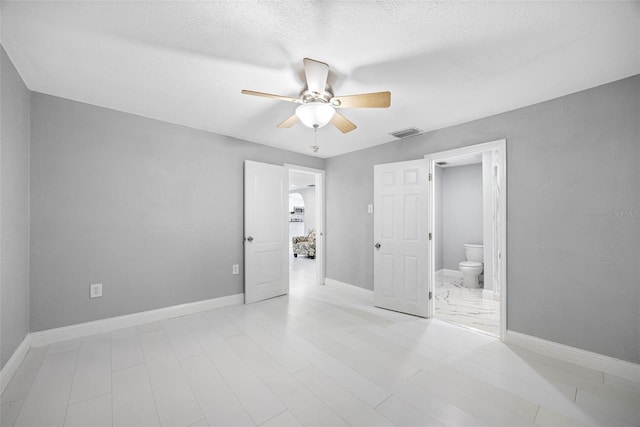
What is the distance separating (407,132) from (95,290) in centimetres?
402

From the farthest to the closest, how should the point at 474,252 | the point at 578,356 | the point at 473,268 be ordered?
the point at 474,252 < the point at 473,268 < the point at 578,356

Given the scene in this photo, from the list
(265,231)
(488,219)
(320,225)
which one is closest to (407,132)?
(488,219)

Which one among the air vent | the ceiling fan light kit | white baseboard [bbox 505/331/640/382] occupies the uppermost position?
the air vent

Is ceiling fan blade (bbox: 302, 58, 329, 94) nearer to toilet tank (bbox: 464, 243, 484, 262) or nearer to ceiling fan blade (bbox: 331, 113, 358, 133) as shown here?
ceiling fan blade (bbox: 331, 113, 358, 133)

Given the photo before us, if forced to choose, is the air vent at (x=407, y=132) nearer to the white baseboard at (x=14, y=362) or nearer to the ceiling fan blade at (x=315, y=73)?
the ceiling fan blade at (x=315, y=73)

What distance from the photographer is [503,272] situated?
2668 millimetres

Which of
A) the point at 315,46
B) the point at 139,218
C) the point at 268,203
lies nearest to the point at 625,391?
the point at 315,46

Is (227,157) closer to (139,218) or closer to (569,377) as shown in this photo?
(139,218)

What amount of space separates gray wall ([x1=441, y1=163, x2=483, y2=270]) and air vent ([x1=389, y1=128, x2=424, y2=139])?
2607 millimetres

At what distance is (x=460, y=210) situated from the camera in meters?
5.41

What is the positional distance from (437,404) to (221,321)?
93.6 inches

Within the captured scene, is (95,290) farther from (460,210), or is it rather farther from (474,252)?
(460,210)

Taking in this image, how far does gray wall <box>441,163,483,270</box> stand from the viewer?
520cm

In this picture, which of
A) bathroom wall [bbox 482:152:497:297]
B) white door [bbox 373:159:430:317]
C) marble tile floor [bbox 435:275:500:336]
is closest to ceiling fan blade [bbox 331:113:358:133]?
white door [bbox 373:159:430:317]
